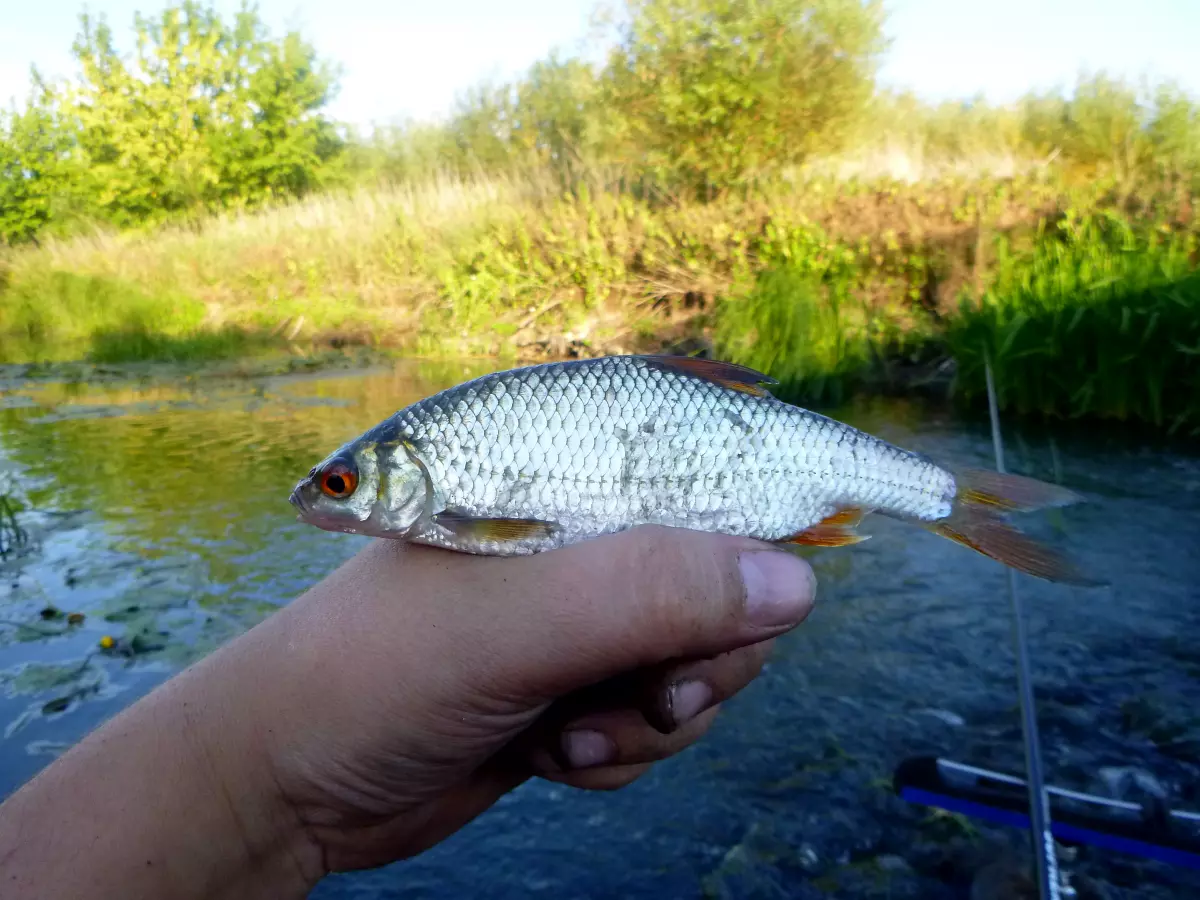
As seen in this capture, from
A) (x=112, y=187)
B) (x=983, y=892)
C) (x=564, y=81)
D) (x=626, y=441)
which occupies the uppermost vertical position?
(x=564, y=81)

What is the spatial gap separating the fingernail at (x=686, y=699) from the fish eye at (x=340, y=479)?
786mm

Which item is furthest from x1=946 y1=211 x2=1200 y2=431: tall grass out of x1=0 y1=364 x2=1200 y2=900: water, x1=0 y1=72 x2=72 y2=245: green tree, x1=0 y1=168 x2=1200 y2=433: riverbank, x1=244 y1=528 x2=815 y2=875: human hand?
x1=0 y1=72 x2=72 y2=245: green tree

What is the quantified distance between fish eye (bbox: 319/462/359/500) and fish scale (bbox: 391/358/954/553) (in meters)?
0.12

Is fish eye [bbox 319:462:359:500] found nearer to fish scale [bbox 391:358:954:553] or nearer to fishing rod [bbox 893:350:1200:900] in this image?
fish scale [bbox 391:358:954:553]

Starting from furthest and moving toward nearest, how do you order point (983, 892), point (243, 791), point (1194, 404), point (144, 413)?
point (144, 413)
point (1194, 404)
point (983, 892)
point (243, 791)

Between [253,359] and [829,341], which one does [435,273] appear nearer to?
[253,359]

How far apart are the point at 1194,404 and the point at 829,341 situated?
3000mm

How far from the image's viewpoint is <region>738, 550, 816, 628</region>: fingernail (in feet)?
4.70

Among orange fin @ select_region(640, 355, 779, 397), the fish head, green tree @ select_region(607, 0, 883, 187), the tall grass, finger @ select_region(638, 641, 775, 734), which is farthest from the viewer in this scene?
green tree @ select_region(607, 0, 883, 187)

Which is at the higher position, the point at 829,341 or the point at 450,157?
the point at 450,157

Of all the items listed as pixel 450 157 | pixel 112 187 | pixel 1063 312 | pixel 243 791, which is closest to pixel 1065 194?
pixel 1063 312

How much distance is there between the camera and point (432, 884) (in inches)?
107

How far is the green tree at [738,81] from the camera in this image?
49.2ft

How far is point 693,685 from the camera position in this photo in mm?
1758
